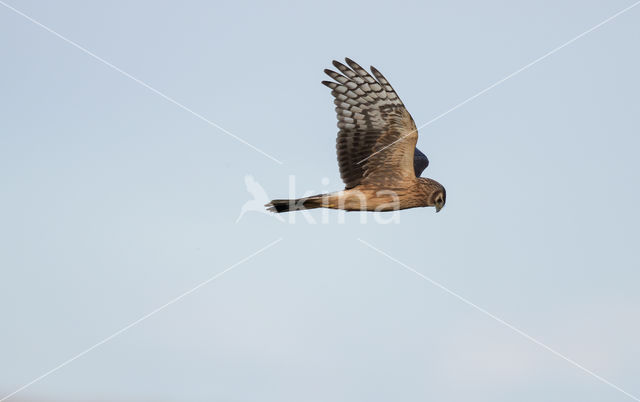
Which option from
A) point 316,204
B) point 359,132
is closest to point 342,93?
point 359,132

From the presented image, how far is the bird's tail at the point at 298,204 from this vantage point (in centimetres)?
1162

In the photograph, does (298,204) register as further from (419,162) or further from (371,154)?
(419,162)

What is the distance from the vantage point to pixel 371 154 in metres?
11.6

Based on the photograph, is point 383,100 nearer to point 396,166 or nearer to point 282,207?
point 396,166

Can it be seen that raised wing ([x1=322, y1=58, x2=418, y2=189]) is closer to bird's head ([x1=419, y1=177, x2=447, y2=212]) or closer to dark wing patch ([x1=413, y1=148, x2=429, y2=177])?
bird's head ([x1=419, y1=177, x2=447, y2=212])

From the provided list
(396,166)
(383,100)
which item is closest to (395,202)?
(396,166)

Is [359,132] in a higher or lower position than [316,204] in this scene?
higher

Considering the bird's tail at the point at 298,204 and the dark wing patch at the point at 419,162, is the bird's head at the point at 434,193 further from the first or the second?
the bird's tail at the point at 298,204

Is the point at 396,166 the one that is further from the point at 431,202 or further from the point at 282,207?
the point at 282,207

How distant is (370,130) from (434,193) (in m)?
1.25

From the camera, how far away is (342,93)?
38.5ft

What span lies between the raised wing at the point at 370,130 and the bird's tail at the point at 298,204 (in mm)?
443

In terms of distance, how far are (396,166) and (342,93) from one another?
1298mm

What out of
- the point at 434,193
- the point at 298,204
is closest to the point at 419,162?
the point at 434,193
